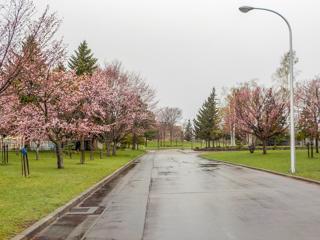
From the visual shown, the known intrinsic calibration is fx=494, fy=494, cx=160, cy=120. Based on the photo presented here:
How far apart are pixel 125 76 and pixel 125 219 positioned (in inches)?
1858

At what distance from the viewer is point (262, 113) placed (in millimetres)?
53500

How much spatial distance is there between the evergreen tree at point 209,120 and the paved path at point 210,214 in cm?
7802

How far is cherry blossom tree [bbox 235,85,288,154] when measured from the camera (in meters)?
52.6

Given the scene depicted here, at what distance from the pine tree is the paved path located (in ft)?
146

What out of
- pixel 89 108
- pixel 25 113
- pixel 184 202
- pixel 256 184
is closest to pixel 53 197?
pixel 184 202

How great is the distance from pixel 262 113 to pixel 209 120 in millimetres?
43529

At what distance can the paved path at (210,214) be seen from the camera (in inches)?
355

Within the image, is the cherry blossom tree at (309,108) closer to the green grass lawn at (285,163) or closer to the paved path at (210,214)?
the green grass lawn at (285,163)

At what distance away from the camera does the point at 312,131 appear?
154 feet

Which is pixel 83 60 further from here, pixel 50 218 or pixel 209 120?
pixel 50 218

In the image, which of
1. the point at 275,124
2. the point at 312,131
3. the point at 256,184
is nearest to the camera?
the point at 256,184

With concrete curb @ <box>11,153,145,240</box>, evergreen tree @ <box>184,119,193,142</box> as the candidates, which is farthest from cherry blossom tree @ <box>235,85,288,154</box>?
evergreen tree @ <box>184,119,193,142</box>

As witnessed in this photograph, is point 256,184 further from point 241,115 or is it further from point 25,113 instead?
point 241,115

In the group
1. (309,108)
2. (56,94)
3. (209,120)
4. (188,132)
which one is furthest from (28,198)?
(188,132)
